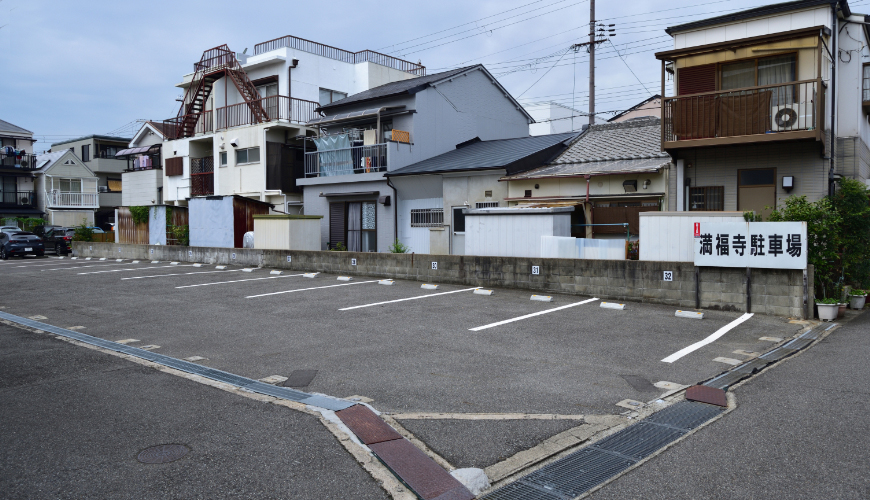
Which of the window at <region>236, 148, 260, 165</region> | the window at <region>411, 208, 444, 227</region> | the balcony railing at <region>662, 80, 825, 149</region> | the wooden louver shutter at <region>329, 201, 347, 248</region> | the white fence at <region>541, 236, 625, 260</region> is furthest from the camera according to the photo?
the window at <region>236, 148, 260, 165</region>

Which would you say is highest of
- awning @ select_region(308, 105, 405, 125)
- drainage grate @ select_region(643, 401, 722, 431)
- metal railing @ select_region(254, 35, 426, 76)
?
metal railing @ select_region(254, 35, 426, 76)

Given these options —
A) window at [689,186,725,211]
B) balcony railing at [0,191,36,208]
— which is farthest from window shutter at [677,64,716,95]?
balcony railing at [0,191,36,208]

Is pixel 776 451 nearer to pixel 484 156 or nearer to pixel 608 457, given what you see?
pixel 608 457

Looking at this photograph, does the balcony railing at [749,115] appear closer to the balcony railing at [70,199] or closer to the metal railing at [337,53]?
the metal railing at [337,53]

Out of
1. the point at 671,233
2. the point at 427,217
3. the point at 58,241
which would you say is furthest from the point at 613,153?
the point at 58,241

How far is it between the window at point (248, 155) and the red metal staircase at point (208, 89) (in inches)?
56.7

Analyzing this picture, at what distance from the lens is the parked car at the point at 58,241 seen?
2944cm

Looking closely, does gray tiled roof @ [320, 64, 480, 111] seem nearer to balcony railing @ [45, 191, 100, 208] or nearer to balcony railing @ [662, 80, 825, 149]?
balcony railing @ [662, 80, 825, 149]

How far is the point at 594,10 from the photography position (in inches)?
1128

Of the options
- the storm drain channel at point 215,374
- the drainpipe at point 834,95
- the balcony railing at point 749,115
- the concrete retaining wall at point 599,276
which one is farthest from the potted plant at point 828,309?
the storm drain channel at point 215,374

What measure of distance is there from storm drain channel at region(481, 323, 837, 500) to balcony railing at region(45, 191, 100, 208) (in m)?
49.5

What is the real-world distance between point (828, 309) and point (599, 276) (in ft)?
12.8

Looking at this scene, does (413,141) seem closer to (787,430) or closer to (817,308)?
(817,308)

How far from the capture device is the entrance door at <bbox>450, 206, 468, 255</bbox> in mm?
19141
